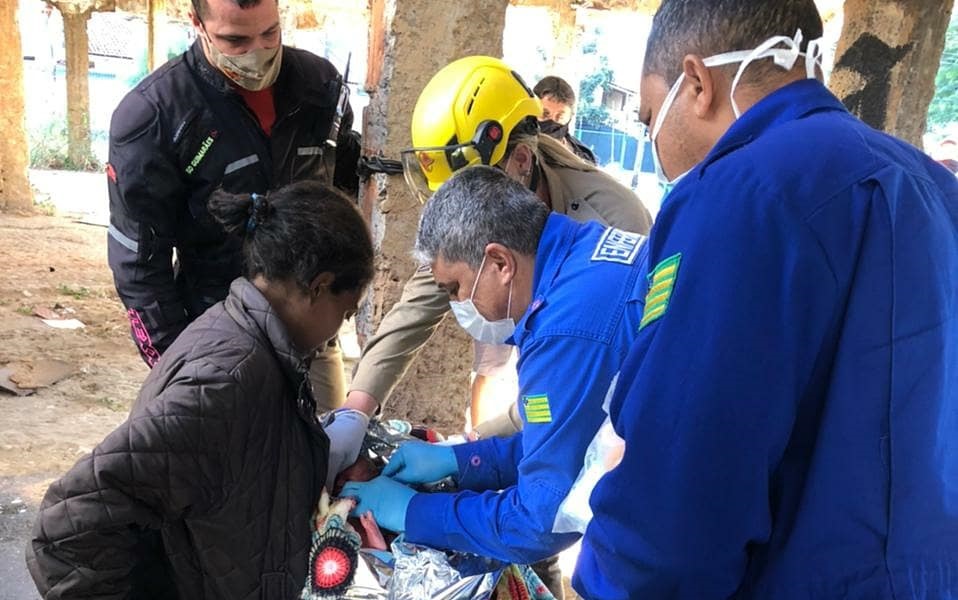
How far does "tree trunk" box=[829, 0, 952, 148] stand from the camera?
13.7 ft

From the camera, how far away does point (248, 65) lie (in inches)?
93.7

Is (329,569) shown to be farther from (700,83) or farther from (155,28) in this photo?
(155,28)

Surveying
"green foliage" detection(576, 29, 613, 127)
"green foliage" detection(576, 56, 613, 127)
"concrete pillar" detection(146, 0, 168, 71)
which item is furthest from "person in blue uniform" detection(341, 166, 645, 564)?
"green foliage" detection(576, 56, 613, 127)

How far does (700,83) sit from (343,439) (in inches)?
50.8

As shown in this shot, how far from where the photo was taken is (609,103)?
22.4m

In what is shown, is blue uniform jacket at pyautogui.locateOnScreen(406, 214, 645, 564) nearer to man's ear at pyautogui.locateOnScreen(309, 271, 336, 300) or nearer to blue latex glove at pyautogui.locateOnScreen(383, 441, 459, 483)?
blue latex glove at pyautogui.locateOnScreen(383, 441, 459, 483)

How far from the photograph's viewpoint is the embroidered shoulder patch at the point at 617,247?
1664 millimetres

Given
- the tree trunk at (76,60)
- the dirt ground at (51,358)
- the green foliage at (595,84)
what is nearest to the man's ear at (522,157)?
the dirt ground at (51,358)

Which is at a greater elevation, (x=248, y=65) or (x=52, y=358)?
(x=248, y=65)

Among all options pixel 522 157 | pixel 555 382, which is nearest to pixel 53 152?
pixel 522 157

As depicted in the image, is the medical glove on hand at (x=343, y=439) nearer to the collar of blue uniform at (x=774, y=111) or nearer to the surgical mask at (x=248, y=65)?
the surgical mask at (x=248, y=65)

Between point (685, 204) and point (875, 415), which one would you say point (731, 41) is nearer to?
point (685, 204)

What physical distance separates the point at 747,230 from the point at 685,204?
0.10 m

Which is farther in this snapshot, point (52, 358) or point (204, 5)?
point (52, 358)
